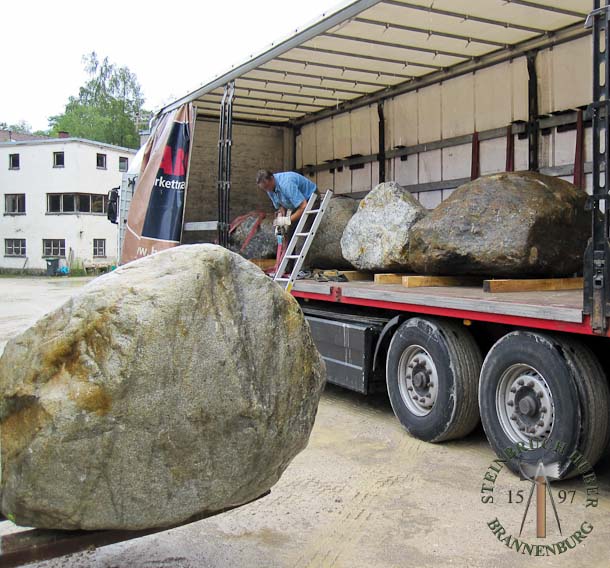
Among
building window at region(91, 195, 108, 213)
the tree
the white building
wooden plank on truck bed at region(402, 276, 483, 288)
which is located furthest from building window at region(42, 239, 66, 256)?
wooden plank on truck bed at region(402, 276, 483, 288)

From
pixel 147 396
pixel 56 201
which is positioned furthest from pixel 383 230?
pixel 56 201

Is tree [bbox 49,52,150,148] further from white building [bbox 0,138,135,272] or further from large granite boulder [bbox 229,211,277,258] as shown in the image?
large granite boulder [bbox 229,211,277,258]

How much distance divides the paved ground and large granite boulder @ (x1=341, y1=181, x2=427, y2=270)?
6.97 feet

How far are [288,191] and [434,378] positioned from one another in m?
3.55

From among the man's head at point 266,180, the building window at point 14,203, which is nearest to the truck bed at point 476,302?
the man's head at point 266,180

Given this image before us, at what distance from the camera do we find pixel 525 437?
489cm

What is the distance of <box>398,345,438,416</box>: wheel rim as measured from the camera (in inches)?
231

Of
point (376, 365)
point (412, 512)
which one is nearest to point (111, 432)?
point (412, 512)

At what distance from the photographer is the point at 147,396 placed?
2.78 meters

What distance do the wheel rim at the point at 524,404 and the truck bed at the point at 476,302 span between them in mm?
392

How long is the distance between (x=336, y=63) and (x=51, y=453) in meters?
6.81

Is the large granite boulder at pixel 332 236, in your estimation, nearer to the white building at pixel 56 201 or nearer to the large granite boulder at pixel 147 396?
the large granite boulder at pixel 147 396

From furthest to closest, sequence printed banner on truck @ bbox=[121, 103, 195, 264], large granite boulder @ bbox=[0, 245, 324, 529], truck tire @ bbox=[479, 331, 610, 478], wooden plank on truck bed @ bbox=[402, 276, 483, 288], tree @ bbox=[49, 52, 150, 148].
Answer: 1. tree @ bbox=[49, 52, 150, 148]
2. printed banner on truck @ bbox=[121, 103, 195, 264]
3. wooden plank on truck bed @ bbox=[402, 276, 483, 288]
4. truck tire @ bbox=[479, 331, 610, 478]
5. large granite boulder @ bbox=[0, 245, 324, 529]

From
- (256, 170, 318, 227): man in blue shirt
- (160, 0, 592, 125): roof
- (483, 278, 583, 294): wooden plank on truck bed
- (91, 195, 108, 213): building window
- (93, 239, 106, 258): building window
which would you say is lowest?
(483, 278, 583, 294): wooden plank on truck bed
